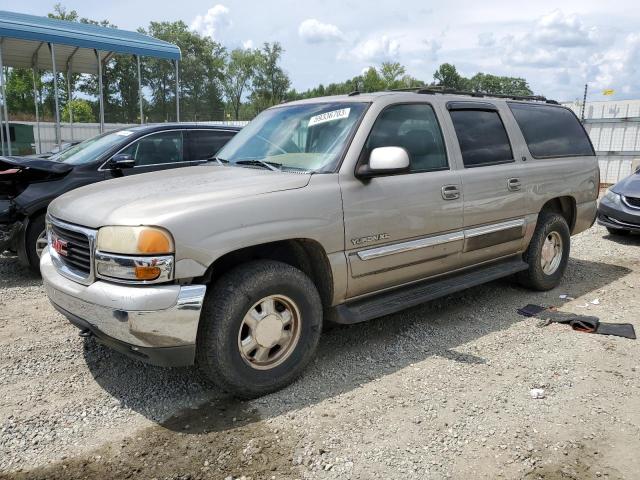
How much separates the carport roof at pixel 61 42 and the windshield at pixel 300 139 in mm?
9463

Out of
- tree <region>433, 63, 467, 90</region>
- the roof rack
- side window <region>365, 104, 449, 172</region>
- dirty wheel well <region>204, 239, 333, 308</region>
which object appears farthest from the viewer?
tree <region>433, 63, 467, 90</region>

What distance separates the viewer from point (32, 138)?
61.3ft

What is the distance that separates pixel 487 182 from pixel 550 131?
4.93ft

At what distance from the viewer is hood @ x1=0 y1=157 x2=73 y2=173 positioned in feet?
18.0

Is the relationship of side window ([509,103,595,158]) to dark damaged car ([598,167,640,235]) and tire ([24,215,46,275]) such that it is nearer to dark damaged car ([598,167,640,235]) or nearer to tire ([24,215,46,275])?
dark damaged car ([598,167,640,235])

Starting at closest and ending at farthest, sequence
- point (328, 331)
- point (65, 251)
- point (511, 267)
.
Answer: point (65, 251), point (328, 331), point (511, 267)

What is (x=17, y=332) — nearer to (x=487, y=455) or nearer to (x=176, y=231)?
(x=176, y=231)

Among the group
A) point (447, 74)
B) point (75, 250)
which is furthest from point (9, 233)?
point (447, 74)

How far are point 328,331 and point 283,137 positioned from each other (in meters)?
1.67

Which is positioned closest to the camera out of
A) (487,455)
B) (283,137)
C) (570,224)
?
(487,455)

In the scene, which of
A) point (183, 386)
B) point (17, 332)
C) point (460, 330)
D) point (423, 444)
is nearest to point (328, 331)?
point (460, 330)

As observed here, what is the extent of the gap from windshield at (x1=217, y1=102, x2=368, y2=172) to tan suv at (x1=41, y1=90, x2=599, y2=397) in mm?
15

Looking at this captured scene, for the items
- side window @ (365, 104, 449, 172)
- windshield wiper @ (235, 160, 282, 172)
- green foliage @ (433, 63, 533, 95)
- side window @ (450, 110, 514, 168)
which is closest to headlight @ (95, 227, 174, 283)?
windshield wiper @ (235, 160, 282, 172)

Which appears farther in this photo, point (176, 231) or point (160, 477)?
point (176, 231)
